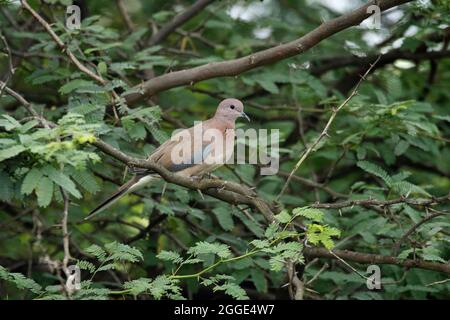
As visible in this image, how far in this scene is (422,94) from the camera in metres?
8.65

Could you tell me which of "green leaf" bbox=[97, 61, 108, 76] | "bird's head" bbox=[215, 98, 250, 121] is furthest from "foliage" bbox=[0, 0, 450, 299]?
"bird's head" bbox=[215, 98, 250, 121]

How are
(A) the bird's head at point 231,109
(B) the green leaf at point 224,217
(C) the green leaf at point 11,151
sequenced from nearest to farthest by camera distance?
(C) the green leaf at point 11,151
(B) the green leaf at point 224,217
(A) the bird's head at point 231,109

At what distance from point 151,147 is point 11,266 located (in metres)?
1.96

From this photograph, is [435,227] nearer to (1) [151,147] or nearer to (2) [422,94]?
(1) [151,147]

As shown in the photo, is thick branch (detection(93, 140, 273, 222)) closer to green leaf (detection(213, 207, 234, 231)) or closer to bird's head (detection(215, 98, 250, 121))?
green leaf (detection(213, 207, 234, 231))

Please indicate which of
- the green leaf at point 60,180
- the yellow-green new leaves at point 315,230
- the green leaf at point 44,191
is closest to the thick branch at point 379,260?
the yellow-green new leaves at point 315,230

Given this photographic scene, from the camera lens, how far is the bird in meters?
6.21

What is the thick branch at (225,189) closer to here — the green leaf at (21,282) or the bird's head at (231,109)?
the green leaf at (21,282)

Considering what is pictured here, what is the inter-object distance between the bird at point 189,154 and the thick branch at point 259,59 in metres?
0.49

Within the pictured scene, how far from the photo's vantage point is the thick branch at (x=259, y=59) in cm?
537

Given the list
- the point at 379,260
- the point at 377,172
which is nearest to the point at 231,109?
the point at 377,172

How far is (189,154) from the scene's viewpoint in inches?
253

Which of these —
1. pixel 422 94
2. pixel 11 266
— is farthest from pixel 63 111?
pixel 422 94
